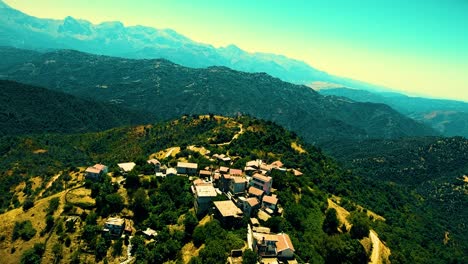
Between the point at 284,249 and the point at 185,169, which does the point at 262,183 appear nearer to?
the point at 284,249

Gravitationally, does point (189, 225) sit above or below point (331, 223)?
above

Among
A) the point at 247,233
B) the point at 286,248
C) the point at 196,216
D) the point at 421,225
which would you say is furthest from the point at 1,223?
the point at 421,225

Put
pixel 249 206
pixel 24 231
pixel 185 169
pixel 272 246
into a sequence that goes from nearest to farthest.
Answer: pixel 272 246 → pixel 249 206 → pixel 24 231 → pixel 185 169

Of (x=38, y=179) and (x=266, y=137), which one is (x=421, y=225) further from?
(x=38, y=179)

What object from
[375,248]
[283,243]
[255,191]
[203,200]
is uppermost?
[255,191]

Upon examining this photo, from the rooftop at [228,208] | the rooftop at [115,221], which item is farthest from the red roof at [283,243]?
the rooftop at [115,221]

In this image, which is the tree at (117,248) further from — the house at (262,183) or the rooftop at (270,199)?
the house at (262,183)

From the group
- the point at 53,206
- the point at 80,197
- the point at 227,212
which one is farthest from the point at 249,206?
the point at 53,206
